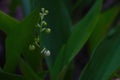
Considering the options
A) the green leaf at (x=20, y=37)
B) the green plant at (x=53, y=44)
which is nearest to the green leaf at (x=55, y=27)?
the green plant at (x=53, y=44)

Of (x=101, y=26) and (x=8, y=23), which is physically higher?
(x=8, y=23)

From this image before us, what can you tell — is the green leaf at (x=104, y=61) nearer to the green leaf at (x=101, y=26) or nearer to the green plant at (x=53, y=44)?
the green plant at (x=53, y=44)

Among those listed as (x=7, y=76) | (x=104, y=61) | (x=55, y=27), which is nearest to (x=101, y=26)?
(x=55, y=27)

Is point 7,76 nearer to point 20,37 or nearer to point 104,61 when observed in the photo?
point 20,37

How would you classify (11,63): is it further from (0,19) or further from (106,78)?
(106,78)

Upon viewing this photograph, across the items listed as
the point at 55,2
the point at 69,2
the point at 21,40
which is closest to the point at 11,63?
the point at 21,40

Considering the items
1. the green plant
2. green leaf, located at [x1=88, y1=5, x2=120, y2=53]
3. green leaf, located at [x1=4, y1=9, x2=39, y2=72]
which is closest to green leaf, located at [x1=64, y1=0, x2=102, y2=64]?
the green plant
